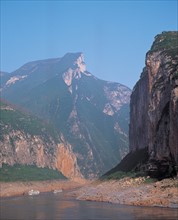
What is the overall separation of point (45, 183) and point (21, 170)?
976 cm

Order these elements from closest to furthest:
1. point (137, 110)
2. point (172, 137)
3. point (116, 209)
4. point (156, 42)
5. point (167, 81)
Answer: point (116, 209) → point (172, 137) → point (167, 81) → point (156, 42) → point (137, 110)

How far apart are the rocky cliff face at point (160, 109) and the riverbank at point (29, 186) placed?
33812 mm

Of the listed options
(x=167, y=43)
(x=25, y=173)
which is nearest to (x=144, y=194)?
(x=167, y=43)

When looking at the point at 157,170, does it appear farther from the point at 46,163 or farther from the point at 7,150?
the point at 46,163

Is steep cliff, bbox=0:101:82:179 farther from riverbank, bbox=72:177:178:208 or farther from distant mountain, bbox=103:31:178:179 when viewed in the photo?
riverbank, bbox=72:177:178:208

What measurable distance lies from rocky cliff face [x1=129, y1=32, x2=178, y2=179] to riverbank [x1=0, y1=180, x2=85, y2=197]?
33.8 meters

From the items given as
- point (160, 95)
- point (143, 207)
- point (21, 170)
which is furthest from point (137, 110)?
point (143, 207)

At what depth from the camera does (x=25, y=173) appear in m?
168

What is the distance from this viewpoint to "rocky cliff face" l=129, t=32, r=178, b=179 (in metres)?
83.5

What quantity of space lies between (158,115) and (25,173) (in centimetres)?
7754

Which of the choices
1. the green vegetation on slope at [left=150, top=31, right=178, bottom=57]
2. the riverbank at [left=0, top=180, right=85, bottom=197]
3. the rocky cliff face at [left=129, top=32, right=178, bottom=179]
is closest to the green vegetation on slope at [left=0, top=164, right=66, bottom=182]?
the riverbank at [left=0, top=180, right=85, bottom=197]

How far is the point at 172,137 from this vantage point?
8262cm

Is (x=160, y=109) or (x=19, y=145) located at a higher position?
(x=160, y=109)

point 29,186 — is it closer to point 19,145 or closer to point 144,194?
point 19,145
